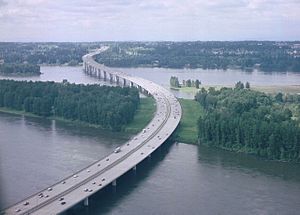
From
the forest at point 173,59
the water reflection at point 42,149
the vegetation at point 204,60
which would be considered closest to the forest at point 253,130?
the water reflection at point 42,149

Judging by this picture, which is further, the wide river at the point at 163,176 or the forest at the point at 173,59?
the forest at the point at 173,59

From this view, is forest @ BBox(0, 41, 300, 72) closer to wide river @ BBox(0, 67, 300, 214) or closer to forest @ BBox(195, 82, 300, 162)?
wide river @ BBox(0, 67, 300, 214)

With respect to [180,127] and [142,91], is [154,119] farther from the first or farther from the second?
[142,91]

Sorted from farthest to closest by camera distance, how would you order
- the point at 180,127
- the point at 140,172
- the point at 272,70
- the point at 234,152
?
the point at 272,70
the point at 180,127
the point at 234,152
the point at 140,172

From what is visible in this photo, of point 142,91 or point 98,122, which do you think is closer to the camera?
point 98,122

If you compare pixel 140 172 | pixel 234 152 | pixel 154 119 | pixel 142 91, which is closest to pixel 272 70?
pixel 142 91

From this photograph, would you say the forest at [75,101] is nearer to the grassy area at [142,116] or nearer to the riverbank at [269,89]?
the grassy area at [142,116]
